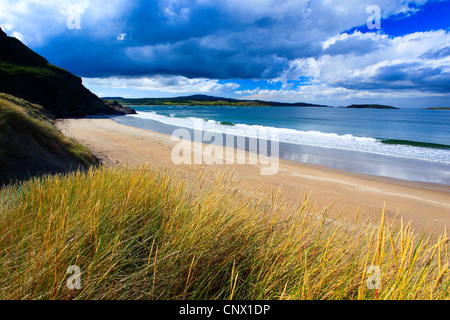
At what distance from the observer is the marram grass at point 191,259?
1543 mm

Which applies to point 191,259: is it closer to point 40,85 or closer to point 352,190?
point 352,190

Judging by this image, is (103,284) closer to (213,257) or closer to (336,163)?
(213,257)

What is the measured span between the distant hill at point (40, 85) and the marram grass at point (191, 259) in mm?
41636

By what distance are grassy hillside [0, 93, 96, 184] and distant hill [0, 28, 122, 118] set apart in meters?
33.7

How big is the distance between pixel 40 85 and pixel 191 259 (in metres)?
60.5

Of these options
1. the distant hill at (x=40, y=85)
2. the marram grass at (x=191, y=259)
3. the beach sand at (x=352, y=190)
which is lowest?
the beach sand at (x=352, y=190)

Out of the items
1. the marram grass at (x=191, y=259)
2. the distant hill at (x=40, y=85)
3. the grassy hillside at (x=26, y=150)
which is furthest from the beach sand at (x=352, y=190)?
the distant hill at (x=40, y=85)

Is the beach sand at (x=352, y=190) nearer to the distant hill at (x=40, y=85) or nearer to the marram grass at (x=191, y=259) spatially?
the marram grass at (x=191, y=259)

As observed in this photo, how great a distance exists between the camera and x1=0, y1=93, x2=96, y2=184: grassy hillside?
557cm

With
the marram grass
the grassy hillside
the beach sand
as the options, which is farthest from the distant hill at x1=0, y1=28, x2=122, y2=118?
the marram grass

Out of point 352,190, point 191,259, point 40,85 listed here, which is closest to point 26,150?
point 191,259

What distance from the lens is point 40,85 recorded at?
46531mm

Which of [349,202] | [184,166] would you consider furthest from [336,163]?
[184,166]

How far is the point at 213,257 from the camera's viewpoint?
199 cm
